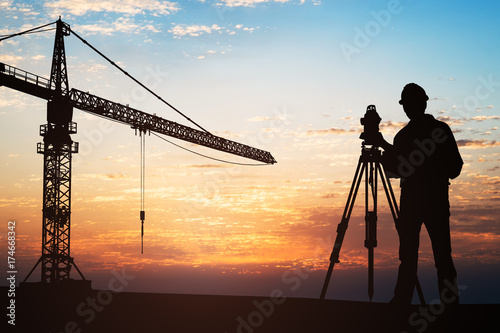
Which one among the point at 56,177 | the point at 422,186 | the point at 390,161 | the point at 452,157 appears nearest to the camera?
the point at 452,157

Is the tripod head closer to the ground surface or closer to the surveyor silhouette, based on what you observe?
the surveyor silhouette

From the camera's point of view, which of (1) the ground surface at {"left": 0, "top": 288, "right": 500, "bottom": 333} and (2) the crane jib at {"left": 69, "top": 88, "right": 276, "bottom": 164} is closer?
(1) the ground surface at {"left": 0, "top": 288, "right": 500, "bottom": 333}

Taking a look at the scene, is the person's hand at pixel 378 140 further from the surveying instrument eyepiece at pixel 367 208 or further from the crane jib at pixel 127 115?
the crane jib at pixel 127 115

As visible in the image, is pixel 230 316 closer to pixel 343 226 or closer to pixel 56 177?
pixel 343 226

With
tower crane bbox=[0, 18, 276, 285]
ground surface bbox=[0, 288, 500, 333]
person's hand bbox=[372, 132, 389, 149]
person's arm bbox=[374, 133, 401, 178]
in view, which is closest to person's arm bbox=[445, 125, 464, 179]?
person's arm bbox=[374, 133, 401, 178]

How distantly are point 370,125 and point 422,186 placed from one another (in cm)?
170

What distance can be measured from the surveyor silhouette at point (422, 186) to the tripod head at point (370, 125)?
87cm

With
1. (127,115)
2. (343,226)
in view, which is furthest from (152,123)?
(343,226)

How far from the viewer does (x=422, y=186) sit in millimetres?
7809

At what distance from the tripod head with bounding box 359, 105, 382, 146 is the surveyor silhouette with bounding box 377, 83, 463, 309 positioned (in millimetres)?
870

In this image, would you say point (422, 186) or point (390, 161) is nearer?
point (422, 186)

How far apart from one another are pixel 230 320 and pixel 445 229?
377cm

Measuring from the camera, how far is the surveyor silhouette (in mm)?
7613

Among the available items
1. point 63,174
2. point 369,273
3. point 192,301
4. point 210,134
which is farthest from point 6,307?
point 210,134
